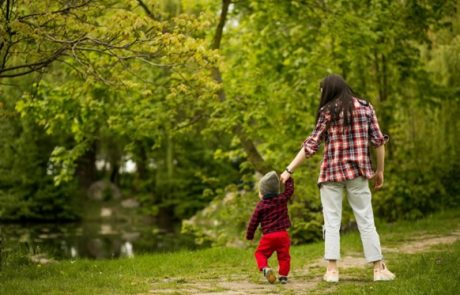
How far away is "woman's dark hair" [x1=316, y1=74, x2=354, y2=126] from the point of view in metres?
5.62

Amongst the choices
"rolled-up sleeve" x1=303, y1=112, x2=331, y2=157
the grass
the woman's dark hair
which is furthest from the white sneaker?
the woman's dark hair

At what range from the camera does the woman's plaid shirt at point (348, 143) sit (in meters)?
5.64

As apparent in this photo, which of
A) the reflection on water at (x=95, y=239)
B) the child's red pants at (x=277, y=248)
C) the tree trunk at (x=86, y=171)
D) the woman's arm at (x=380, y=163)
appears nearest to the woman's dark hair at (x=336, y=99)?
the woman's arm at (x=380, y=163)

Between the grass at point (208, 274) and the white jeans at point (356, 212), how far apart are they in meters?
0.31

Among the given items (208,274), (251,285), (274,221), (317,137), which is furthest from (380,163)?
(208,274)

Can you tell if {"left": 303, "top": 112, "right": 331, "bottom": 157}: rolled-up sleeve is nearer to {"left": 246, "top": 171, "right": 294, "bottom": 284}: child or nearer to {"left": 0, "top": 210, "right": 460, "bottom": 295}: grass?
{"left": 246, "top": 171, "right": 294, "bottom": 284}: child

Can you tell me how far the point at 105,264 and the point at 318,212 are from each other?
20.3ft

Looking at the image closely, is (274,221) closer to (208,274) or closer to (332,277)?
(332,277)

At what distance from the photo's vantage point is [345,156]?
567 centimetres

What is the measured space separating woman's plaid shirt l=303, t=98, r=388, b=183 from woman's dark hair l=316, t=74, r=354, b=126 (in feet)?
0.16

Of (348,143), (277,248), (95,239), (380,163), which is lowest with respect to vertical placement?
(95,239)

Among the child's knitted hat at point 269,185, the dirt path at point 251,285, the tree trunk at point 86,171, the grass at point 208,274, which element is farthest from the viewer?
the tree trunk at point 86,171

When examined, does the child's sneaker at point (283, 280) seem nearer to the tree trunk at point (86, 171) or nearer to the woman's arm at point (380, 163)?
the woman's arm at point (380, 163)

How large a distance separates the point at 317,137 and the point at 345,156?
32 cm
